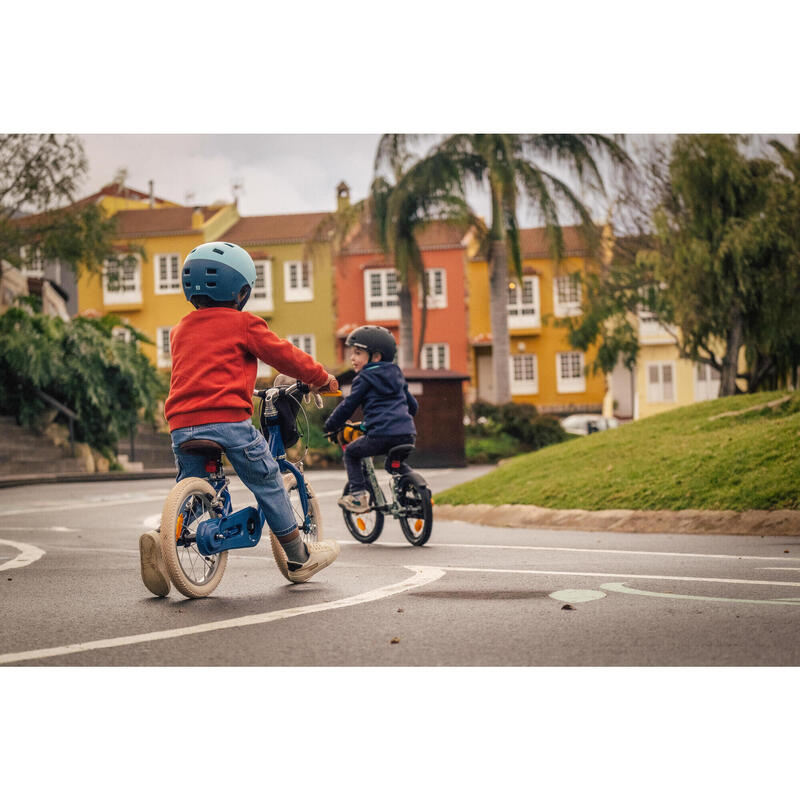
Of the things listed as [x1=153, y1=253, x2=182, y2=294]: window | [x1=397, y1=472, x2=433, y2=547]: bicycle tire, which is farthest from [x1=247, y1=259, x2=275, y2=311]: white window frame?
[x1=397, y1=472, x2=433, y2=547]: bicycle tire

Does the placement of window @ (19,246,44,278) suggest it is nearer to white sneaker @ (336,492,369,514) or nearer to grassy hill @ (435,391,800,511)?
grassy hill @ (435,391,800,511)

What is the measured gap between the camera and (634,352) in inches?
899

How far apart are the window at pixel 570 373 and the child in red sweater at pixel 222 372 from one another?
54.0 ft

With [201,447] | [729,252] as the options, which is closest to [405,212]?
[729,252]

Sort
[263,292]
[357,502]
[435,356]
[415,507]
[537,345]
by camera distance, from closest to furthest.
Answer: [415,507], [357,502], [263,292], [537,345], [435,356]

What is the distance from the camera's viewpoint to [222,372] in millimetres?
5258

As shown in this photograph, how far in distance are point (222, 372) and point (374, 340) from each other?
9.43ft

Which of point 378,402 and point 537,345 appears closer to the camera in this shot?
point 378,402

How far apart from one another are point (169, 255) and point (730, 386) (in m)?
8.35

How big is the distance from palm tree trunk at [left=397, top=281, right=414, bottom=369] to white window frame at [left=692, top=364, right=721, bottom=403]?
4.92 meters

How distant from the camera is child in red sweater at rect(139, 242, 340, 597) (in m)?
5.22

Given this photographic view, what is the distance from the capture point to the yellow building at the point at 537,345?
21.5m

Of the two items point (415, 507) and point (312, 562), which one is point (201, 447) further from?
point (415, 507)
